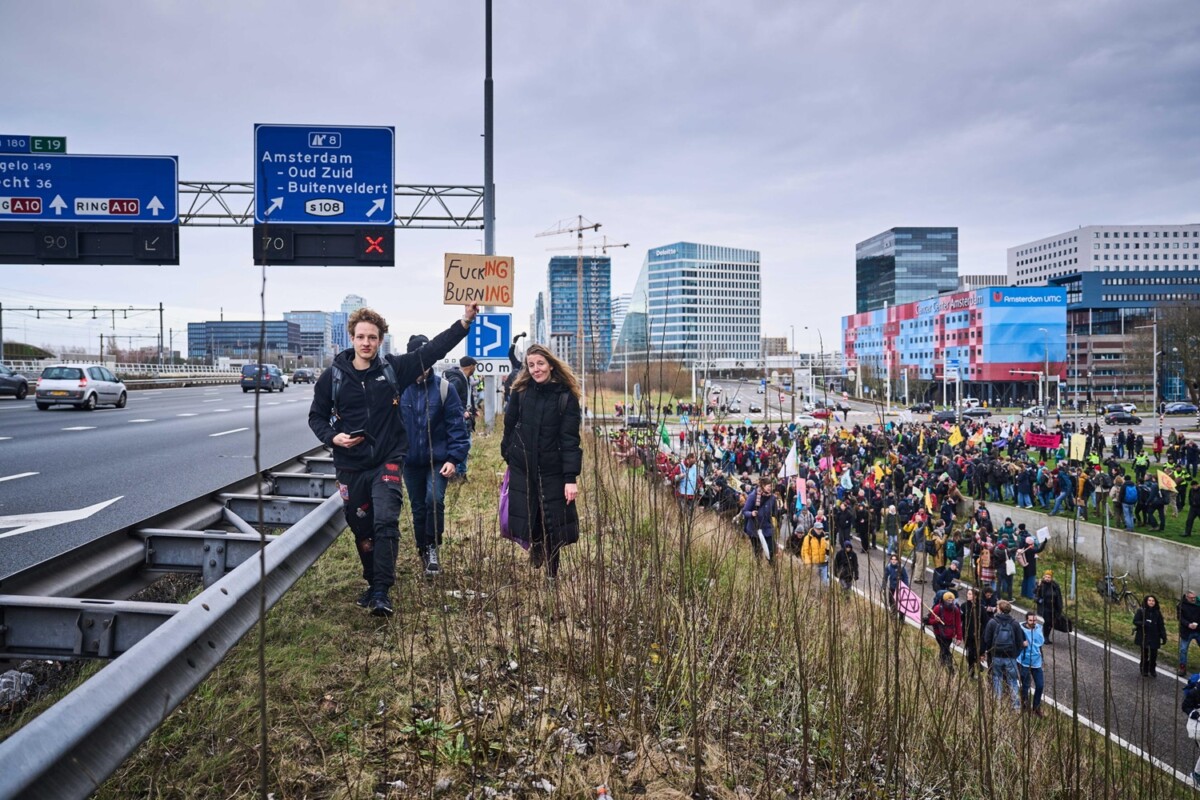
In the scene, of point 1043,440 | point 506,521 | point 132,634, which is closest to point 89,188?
point 506,521

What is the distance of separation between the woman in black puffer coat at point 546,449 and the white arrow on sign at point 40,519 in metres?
3.69

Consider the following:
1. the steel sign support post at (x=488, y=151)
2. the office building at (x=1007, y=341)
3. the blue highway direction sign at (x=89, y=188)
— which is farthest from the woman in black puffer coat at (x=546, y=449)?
the office building at (x=1007, y=341)

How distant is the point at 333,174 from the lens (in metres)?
17.8

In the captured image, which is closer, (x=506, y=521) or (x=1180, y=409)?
(x=506, y=521)

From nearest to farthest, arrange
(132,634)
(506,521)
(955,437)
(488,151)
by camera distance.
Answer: (132,634)
(506,521)
(488,151)
(955,437)

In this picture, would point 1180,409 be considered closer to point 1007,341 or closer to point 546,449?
point 1007,341

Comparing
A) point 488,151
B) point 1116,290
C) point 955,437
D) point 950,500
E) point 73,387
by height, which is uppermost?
point 1116,290

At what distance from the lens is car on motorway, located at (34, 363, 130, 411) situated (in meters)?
22.1

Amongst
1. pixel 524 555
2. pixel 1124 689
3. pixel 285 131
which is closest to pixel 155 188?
pixel 285 131

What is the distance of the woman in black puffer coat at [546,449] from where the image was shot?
17.4 ft

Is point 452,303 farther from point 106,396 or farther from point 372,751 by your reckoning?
point 106,396

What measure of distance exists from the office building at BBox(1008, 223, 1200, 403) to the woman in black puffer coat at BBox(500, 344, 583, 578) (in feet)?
250

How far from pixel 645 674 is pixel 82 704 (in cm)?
249

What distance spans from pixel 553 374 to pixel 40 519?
173 inches
